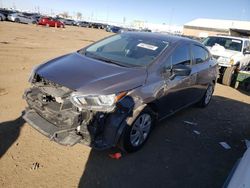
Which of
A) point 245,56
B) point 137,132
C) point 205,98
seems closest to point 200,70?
point 205,98

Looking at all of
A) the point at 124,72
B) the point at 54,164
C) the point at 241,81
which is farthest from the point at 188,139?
the point at 241,81

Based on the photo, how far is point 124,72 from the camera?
142 inches

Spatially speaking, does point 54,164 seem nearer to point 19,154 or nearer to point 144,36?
point 19,154

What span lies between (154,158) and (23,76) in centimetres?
499

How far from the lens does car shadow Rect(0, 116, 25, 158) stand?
3.60 m

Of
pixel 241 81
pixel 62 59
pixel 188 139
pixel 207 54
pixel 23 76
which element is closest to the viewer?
pixel 62 59

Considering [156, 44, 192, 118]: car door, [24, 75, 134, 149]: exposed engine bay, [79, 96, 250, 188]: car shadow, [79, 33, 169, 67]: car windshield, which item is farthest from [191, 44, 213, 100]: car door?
[24, 75, 134, 149]: exposed engine bay

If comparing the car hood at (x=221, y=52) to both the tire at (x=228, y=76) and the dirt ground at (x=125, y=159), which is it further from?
the dirt ground at (x=125, y=159)

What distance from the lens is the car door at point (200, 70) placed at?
518cm

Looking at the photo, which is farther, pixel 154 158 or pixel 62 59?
pixel 62 59

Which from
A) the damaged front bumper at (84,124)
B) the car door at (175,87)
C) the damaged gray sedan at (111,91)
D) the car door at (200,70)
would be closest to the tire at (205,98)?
the car door at (200,70)

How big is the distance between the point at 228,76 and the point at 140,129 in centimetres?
736

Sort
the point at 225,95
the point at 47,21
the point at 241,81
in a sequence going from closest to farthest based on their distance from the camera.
A: the point at 225,95 → the point at 241,81 → the point at 47,21

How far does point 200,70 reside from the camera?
5434 mm
